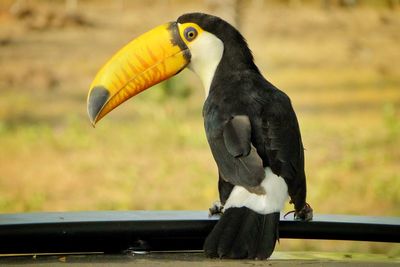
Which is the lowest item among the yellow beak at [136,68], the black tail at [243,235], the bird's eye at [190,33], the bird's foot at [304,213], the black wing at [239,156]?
the black tail at [243,235]

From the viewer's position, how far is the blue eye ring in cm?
210

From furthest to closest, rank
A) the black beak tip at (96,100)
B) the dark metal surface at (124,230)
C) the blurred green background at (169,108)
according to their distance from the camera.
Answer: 1. the blurred green background at (169,108)
2. the black beak tip at (96,100)
3. the dark metal surface at (124,230)

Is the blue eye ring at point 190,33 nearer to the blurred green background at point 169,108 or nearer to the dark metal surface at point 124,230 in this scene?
the dark metal surface at point 124,230

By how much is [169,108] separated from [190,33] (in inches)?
150

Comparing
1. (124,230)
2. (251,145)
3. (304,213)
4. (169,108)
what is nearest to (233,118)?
(251,145)

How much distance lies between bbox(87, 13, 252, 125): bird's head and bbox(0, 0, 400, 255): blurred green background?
3.36m

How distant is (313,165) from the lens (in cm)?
590

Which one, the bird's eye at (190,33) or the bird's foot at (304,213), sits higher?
the bird's eye at (190,33)

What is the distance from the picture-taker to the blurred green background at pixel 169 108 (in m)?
5.68

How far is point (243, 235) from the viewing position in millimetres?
1549

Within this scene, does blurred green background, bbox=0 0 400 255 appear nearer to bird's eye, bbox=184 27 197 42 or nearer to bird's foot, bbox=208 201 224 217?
bird's eye, bbox=184 27 197 42

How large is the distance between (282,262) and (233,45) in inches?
31.3

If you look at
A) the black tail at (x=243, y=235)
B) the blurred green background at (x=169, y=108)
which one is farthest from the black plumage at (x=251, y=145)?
the blurred green background at (x=169, y=108)

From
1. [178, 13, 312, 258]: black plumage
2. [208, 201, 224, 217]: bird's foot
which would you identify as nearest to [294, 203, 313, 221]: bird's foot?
[178, 13, 312, 258]: black plumage
